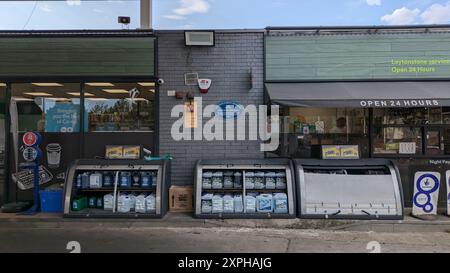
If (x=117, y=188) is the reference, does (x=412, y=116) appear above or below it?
above

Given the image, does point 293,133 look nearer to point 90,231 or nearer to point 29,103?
point 90,231

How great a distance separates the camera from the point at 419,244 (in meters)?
6.84

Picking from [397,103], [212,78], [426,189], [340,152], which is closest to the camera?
[397,103]

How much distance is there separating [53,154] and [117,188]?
1.98 metres

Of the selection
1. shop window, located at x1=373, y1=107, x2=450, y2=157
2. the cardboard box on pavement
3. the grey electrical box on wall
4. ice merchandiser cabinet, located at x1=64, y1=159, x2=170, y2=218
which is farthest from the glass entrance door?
shop window, located at x1=373, y1=107, x2=450, y2=157

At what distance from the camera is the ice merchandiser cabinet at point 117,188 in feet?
26.7

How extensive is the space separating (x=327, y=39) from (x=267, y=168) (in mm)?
3169

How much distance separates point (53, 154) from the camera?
9.24 metres

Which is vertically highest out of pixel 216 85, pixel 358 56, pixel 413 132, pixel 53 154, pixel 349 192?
pixel 358 56

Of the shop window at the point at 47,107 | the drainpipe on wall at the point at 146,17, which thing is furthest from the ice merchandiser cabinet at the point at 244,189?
the drainpipe on wall at the point at 146,17

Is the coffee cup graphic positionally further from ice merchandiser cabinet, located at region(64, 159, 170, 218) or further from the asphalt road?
the asphalt road

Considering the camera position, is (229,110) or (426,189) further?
(229,110)

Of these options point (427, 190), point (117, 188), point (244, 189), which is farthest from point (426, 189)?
point (117, 188)

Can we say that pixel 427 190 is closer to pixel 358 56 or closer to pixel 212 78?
pixel 358 56
